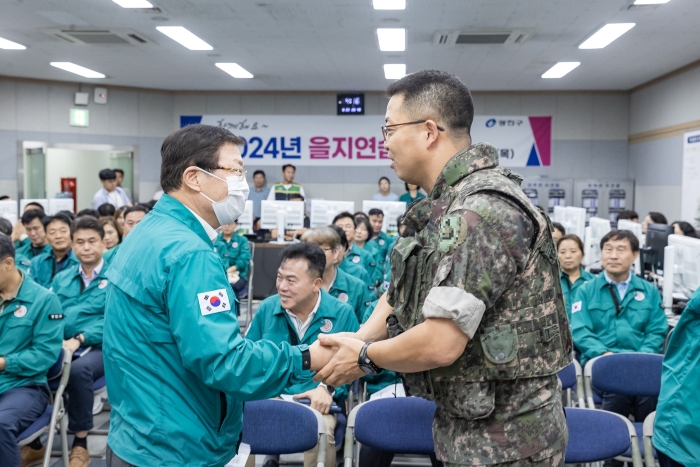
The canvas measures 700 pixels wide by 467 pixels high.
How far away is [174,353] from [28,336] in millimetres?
2096

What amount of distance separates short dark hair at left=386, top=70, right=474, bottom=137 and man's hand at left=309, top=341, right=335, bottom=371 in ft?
2.37

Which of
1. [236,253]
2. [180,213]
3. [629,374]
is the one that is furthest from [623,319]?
[236,253]

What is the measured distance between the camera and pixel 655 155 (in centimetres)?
1149

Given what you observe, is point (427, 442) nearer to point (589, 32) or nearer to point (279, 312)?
point (279, 312)

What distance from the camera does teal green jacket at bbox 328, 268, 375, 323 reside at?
14.5 ft

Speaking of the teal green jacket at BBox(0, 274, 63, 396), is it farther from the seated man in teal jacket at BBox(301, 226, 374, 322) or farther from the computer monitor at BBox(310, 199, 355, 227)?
the computer monitor at BBox(310, 199, 355, 227)

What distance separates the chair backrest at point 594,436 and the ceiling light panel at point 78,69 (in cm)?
1008

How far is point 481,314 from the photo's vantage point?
4.75ft

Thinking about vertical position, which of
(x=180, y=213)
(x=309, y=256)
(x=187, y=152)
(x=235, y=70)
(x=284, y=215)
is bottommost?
(x=309, y=256)

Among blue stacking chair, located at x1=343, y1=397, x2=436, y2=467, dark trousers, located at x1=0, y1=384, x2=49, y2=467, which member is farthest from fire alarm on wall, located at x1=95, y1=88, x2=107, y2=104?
blue stacking chair, located at x1=343, y1=397, x2=436, y2=467

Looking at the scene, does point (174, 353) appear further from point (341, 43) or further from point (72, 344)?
point (341, 43)

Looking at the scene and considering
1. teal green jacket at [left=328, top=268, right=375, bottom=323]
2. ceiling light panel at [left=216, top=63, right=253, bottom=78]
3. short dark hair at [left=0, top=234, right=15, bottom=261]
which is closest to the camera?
short dark hair at [left=0, top=234, right=15, bottom=261]

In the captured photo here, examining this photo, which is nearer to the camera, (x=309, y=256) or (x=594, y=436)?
(x=594, y=436)

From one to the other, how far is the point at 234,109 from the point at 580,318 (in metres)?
10.5
